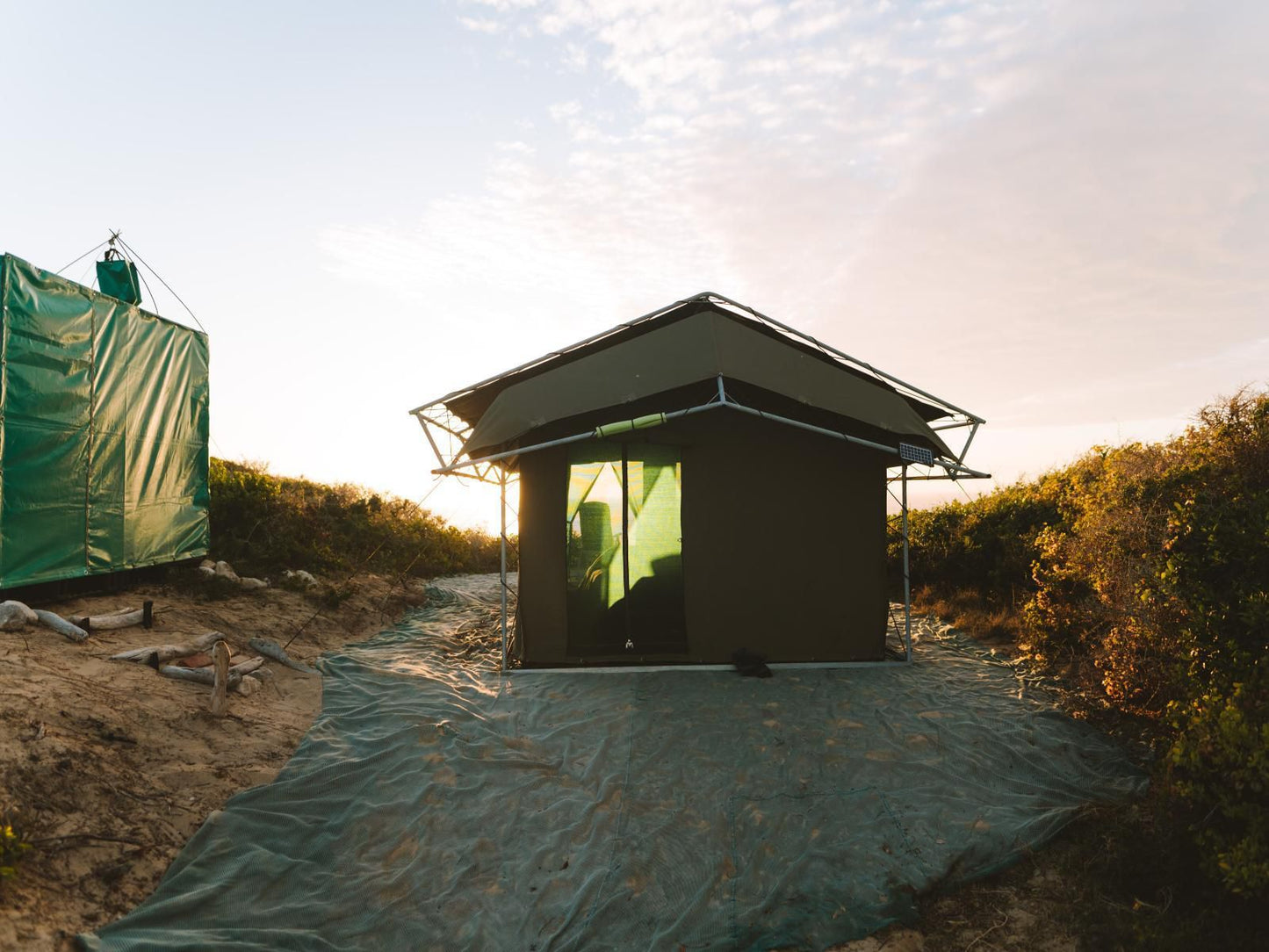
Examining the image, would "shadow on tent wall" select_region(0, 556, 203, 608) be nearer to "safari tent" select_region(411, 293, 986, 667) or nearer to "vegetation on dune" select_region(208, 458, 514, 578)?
"vegetation on dune" select_region(208, 458, 514, 578)

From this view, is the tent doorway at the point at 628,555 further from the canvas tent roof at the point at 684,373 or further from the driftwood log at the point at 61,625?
the driftwood log at the point at 61,625

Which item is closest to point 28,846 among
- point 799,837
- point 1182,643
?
point 799,837

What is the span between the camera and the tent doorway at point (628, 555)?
6.98 meters

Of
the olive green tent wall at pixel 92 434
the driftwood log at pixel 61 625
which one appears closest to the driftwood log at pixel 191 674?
the driftwood log at pixel 61 625

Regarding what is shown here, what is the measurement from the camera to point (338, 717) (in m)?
5.47

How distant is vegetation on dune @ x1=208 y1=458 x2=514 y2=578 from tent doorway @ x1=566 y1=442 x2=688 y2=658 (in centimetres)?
201

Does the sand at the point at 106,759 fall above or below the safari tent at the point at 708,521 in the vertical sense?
below

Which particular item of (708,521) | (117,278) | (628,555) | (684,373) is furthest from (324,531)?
(684,373)

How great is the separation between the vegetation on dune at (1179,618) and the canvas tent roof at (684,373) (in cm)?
171

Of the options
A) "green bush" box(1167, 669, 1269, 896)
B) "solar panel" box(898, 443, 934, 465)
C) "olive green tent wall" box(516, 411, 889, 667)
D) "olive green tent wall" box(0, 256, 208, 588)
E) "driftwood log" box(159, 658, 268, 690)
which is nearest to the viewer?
"green bush" box(1167, 669, 1269, 896)

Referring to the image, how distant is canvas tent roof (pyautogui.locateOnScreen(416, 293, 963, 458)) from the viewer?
607 cm

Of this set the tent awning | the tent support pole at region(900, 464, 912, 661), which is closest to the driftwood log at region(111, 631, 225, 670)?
the tent awning

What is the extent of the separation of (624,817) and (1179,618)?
4197mm

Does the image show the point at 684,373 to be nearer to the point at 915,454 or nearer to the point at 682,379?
the point at 682,379
